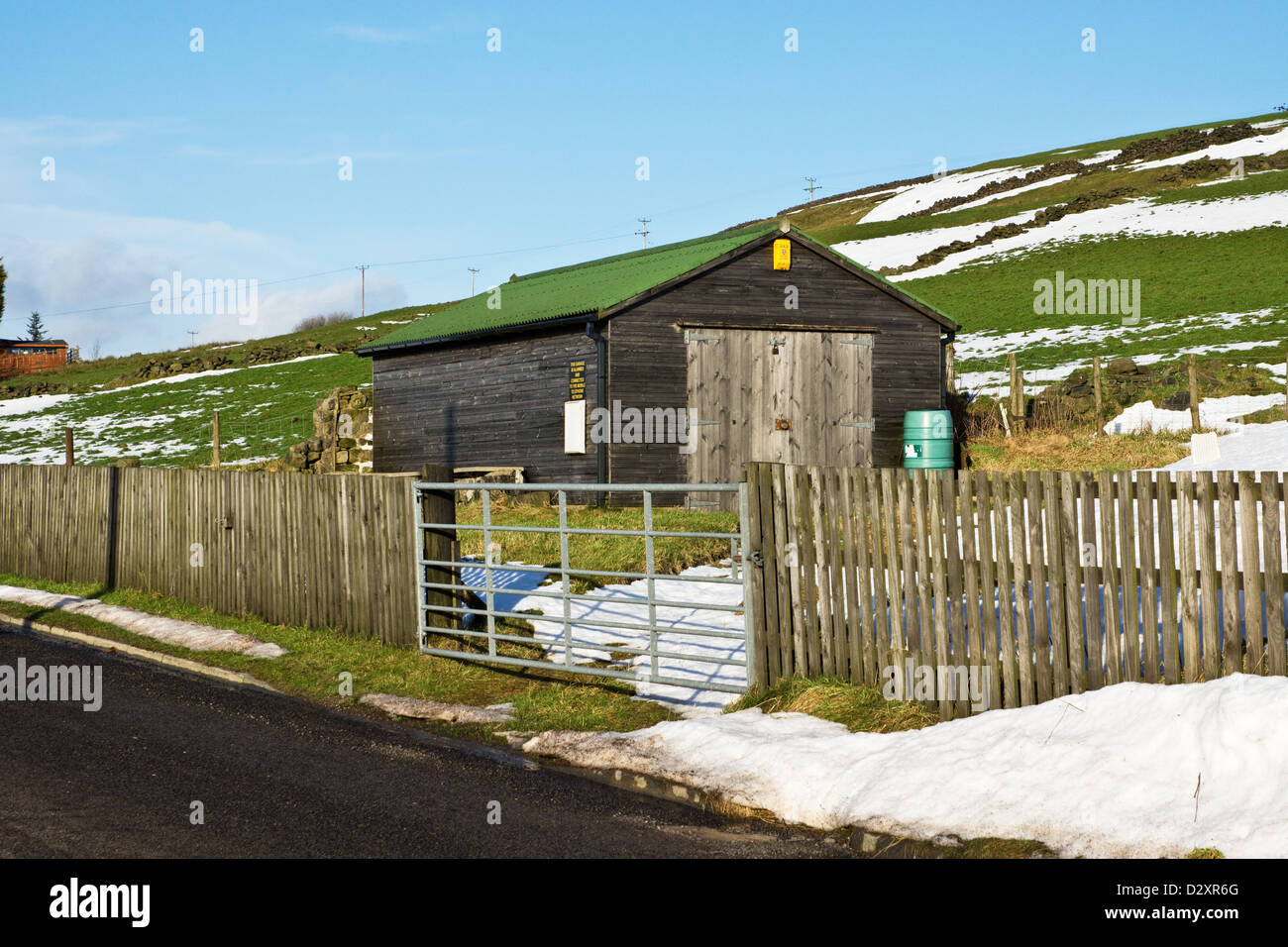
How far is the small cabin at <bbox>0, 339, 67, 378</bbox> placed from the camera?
8731 centimetres

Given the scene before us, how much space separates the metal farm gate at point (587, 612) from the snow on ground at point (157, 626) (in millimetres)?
1893

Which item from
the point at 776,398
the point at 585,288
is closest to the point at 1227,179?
the point at 585,288

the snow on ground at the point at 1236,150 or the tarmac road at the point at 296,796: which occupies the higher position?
the snow on ground at the point at 1236,150

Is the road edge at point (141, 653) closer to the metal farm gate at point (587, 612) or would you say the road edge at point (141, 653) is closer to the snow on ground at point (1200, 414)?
the metal farm gate at point (587, 612)

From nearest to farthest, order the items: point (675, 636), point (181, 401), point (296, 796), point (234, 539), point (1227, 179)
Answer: point (296, 796) → point (675, 636) → point (234, 539) → point (181, 401) → point (1227, 179)

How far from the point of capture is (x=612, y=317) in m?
20.3

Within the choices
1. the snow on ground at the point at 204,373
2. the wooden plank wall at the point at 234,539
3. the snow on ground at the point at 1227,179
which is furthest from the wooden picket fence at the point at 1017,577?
the snow on ground at the point at 1227,179

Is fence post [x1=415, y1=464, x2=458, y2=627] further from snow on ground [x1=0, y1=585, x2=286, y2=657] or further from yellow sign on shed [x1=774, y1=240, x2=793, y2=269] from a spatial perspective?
yellow sign on shed [x1=774, y1=240, x2=793, y2=269]

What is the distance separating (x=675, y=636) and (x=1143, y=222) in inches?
2706

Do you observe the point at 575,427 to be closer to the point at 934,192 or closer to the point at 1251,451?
the point at 1251,451

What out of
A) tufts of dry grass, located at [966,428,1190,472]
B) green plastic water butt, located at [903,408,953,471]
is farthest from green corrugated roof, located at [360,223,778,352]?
tufts of dry grass, located at [966,428,1190,472]

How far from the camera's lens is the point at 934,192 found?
111062 millimetres

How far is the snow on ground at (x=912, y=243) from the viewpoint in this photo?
7862cm

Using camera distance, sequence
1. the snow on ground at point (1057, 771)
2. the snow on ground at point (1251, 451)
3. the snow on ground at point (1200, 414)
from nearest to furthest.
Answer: the snow on ground at point (1057, 771) < the snow on ground at point (1251, 451) < the snow on ground at point (1200, 414)
